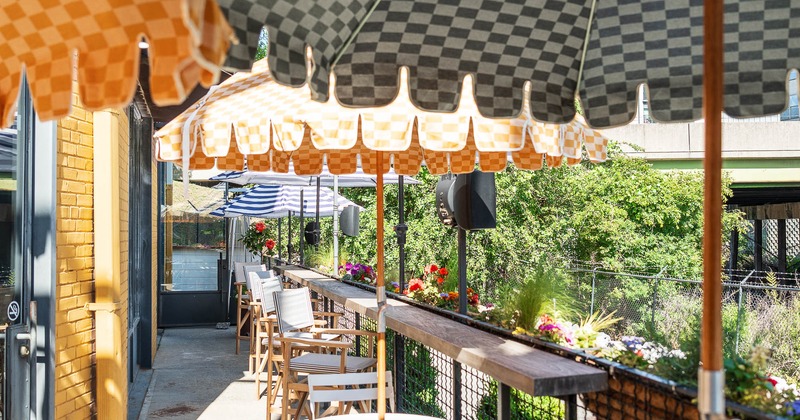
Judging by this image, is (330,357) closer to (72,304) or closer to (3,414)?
(72,304)

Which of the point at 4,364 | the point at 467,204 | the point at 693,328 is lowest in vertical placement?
the point at 4,364

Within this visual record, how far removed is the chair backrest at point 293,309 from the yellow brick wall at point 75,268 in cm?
159

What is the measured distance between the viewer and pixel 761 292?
61.0 feet

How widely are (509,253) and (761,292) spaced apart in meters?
6.95

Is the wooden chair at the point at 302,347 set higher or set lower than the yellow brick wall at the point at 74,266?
lower

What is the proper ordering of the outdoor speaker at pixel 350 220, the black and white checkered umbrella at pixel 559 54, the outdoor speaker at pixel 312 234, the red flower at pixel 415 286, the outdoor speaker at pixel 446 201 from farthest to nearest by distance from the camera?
the outdoor speaker at pixel 312 234 < the outdoor speaker at pixel 350 220 < the red flower at pixel 415 286 < the outdoor speaker at pixel 446 201 < the black and white checkered umbrella at pixel 559 54

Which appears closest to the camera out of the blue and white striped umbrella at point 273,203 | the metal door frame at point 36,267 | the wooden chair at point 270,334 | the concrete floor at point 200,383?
the metal door frame at point 36,267

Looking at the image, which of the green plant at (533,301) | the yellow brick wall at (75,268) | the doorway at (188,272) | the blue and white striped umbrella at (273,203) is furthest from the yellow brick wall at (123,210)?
the doorway at (188,272)

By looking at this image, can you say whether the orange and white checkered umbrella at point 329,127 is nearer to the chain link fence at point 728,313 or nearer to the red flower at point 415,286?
the chain link fence at point 728,313

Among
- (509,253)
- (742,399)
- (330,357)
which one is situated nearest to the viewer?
(742,399)

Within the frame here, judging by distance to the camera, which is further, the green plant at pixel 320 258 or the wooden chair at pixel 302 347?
the green plant at pixel 320 258

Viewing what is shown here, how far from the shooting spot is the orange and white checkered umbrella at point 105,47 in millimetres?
1328

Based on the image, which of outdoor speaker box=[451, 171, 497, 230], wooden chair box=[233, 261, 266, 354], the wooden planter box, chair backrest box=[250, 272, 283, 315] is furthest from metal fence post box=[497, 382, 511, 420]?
wooden chair box=[233, 261, 266, 354]

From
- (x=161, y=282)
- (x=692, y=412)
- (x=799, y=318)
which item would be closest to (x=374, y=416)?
(x=692, y=412)
